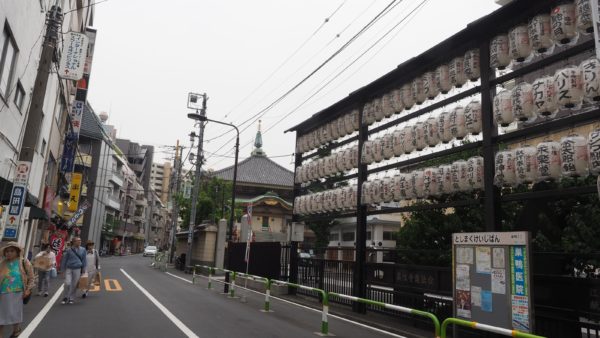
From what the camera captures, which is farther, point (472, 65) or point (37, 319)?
point (472, 65)

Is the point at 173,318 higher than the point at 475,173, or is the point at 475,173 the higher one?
the point at 475,173

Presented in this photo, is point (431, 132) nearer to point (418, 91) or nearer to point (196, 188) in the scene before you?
point (418, 91)

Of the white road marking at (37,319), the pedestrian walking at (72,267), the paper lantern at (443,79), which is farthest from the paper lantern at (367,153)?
the white road marking at (37,319)

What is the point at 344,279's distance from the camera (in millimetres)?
15406

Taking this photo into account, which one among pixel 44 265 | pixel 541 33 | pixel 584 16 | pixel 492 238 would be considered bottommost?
pixel 44 265

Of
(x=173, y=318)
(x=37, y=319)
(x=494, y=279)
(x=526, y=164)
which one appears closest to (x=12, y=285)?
(x=37, y=319)

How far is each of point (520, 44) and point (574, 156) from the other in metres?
3.07

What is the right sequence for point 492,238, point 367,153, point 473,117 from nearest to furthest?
point 492,238, point 473,117, point 367,153

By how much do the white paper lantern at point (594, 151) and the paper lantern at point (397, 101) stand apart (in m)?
6.46

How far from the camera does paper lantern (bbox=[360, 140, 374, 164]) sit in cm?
1463

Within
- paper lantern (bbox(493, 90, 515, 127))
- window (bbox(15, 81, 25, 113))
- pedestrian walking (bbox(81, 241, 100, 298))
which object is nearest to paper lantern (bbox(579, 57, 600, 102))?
paper lantern (bbox(493, 90, 515, 127))

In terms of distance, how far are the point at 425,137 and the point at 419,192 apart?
1.54 metres

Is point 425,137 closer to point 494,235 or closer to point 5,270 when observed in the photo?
point 494,235

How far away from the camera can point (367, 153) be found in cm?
1481
